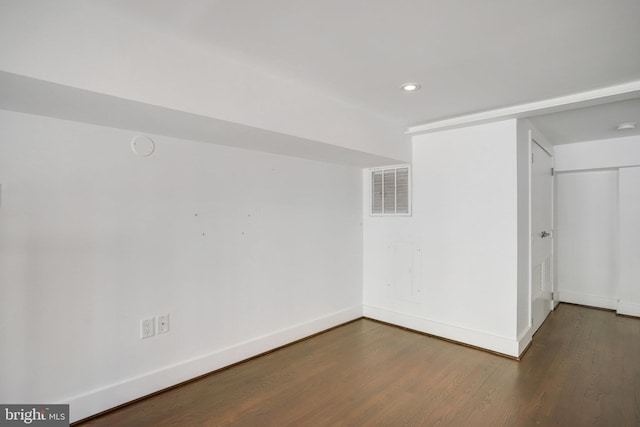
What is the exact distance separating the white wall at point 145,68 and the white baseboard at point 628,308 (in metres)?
4.44

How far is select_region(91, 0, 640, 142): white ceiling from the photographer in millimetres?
1493

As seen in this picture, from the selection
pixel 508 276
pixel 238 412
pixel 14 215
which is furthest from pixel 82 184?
pixel 508 276

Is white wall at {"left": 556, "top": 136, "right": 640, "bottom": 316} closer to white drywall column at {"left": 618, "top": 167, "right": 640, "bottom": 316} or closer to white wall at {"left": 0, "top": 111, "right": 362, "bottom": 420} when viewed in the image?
white drywall column at {"left": 618, "top": 167, "right": 640, "bottom": 316}

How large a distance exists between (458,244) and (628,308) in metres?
2.70

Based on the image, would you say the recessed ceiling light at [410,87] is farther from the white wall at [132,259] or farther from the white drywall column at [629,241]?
the white drywall column at [629,241]

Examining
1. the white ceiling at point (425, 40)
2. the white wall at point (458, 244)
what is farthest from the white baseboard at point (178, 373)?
the white ceiling at point (425, 40)

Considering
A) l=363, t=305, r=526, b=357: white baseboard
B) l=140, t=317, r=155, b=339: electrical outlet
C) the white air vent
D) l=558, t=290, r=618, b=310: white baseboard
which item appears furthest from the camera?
l=558, t=290, r=618, b=310: white baseboard

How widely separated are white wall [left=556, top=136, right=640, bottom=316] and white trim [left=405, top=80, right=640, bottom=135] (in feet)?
7.08

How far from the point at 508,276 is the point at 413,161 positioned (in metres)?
1.53

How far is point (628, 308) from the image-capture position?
4.03m

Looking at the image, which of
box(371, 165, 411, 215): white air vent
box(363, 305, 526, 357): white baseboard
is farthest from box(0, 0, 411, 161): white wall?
box(363, 305, 526, 357): white baseboard

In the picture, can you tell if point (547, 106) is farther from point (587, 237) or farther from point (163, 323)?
point (163, 323)

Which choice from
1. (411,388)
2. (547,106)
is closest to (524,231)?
(547,106)

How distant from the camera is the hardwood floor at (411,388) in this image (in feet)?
6.76
